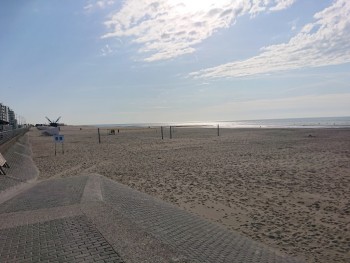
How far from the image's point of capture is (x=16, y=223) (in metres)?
6.24

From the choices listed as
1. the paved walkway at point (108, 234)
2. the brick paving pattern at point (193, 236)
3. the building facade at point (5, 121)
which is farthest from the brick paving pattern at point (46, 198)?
the building facade at point (5, 121)

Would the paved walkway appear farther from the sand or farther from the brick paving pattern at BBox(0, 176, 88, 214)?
the sand

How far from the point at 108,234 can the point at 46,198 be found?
149 inches

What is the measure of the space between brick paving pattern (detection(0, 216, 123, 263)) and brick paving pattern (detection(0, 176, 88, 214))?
150cm

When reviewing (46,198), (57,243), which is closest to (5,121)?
(46,198)

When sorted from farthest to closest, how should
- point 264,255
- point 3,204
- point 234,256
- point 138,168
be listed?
point 138,168
point 3,204
point 264,255
point 234,256

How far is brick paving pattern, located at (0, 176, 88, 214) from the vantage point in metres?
7.43

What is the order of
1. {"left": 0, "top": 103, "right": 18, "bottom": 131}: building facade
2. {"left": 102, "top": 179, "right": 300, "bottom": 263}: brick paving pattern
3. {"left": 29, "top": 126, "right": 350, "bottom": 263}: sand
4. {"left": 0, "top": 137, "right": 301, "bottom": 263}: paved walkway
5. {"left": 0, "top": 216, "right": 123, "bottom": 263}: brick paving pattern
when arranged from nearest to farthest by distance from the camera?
{"left": 0, "top": 216, "right": 123, "bottom": 263}: brick paving pattern, {"left": 0, "top": 137, "right": 301, "bottom": 263}: paved walkway, {"left": 102, "top": 179, "right": 300, "bottom": 263}: brick paving pattern, {"left": 29, "top": 126, "right": 350, "bottom": 263}: sand, {"left": 0, "top": 103, "right": 18, "bottom": 131}: building facade

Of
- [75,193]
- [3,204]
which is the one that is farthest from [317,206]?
[3,204]

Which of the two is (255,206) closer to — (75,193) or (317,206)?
(317,206)

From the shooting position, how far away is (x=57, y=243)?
505cm

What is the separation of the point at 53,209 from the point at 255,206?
5.82 metres

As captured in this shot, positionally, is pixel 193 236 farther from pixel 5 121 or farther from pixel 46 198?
pixel 5 121

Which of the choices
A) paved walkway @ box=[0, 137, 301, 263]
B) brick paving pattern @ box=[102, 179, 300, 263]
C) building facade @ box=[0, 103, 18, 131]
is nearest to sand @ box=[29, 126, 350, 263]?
brick paving pattern @ box=[102, 179, 300, 263]
